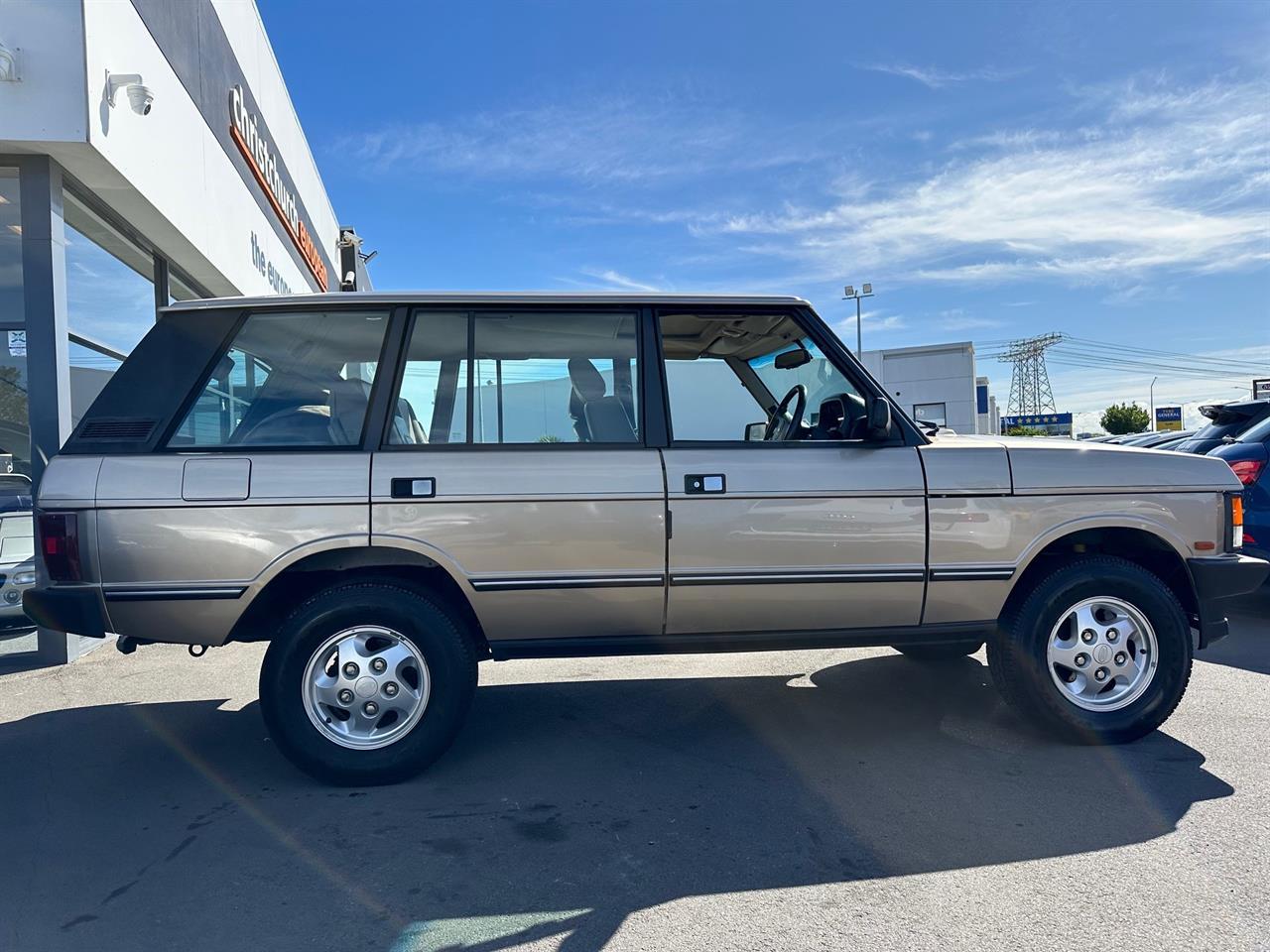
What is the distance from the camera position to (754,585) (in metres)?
3.91

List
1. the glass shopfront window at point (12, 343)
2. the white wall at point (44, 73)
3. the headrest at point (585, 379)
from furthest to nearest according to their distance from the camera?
1. the glass shopfront window at point (12, 343)
2. the white wall at point (44, 73)
3. the headrest at point (585, 379)

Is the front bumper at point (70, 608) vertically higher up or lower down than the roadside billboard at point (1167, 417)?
lower down

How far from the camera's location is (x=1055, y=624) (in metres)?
4.09

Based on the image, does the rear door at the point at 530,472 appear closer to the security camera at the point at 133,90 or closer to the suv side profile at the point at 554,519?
the suv side profile at the point at 554,519

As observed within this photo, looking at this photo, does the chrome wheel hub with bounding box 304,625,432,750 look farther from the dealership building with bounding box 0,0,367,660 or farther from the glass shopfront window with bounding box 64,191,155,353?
the glass shopfront window with bounding box 64,191,155,353

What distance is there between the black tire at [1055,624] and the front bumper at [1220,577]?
0.13m

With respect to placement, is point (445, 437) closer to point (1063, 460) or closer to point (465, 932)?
point (465, 932)

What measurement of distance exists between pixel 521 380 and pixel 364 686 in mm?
1490

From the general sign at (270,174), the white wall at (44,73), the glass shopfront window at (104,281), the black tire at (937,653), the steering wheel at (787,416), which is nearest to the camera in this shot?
the steering wheel at (787,416)

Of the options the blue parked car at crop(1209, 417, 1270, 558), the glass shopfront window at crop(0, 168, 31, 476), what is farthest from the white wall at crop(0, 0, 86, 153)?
the blue parked car at crop(1209, 417, 1270, 558)

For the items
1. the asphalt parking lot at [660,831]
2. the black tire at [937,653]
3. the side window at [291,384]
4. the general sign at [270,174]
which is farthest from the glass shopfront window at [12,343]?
the black tire at [937,653]

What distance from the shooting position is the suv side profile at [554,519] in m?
3.67

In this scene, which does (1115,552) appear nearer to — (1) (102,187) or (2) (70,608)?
(2) (70,608)

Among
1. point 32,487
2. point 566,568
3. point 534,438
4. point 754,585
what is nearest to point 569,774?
point 566,568
